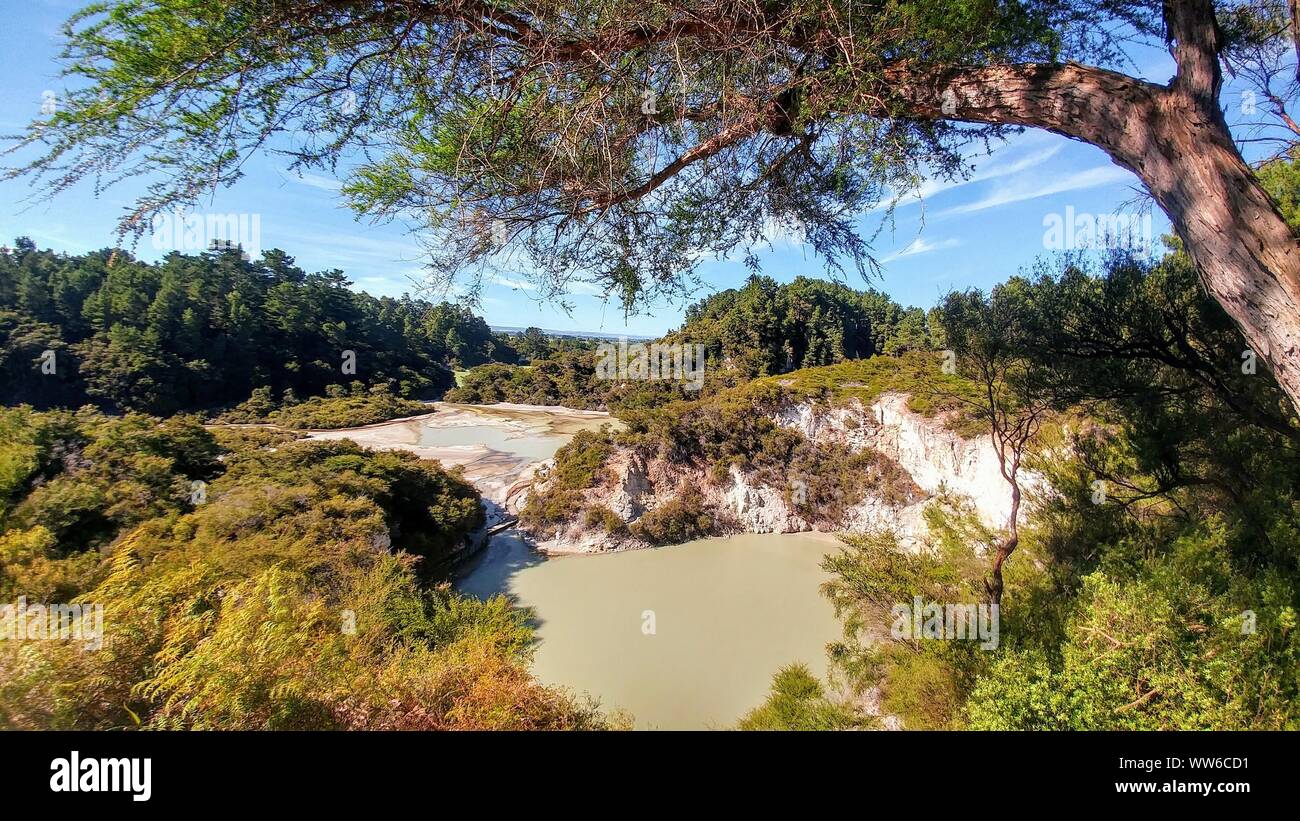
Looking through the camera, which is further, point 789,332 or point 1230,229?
point 789,332

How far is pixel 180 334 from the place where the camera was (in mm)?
31000

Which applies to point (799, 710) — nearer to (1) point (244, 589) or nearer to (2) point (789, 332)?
(1) point (244, 589)

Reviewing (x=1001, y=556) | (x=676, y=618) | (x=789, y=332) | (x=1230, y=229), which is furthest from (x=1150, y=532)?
(x=789, y=332)

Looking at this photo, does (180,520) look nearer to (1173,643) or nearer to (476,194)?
(476,194)

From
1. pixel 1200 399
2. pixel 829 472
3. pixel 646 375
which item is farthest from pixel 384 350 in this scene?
pixel 1200 399

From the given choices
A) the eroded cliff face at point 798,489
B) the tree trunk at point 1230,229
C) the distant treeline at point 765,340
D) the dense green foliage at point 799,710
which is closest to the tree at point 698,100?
the tree trunk at point 1230,229

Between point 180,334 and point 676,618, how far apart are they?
130 feet

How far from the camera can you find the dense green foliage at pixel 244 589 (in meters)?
2.73

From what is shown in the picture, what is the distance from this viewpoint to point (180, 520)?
8.48m

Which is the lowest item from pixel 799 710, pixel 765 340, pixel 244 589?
pixel 799 710

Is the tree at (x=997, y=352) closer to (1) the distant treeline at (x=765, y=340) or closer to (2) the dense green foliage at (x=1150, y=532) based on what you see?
(2) the dense green foliage at (x=1150, y=532)

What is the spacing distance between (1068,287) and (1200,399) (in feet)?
5.60

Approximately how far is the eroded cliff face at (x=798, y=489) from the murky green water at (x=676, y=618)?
0.71 metres

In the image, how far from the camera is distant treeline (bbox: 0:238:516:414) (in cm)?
2750
